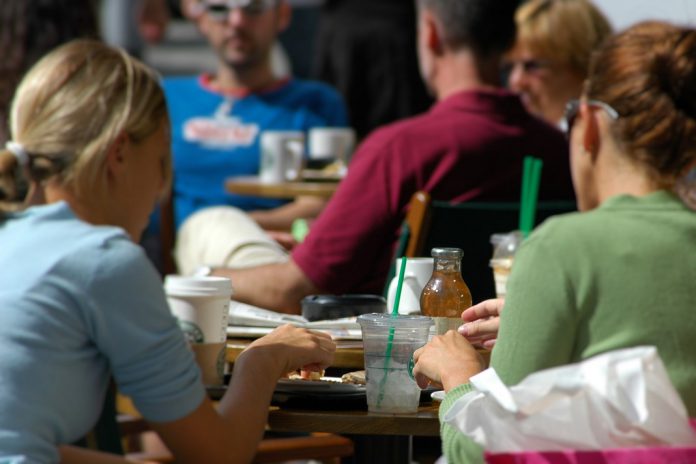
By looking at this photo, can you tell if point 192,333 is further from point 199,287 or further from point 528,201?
point 528,201

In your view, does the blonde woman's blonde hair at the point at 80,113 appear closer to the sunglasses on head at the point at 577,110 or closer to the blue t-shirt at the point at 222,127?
the sunglasses on head at the point at 577,110

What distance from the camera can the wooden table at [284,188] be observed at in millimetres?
4605

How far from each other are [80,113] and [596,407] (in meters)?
1.07

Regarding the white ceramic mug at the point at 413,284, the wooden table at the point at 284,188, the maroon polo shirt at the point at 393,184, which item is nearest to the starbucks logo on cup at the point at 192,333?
the white ceramic mug at the point at 413,284

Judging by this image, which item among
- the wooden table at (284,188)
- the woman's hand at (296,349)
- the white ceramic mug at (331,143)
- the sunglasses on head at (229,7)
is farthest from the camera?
the sunglasses on head at (229,7)

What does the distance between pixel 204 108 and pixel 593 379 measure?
13.0ft

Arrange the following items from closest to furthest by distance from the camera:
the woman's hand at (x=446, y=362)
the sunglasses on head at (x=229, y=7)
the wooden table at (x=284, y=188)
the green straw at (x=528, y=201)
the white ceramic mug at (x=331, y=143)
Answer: the woman's hand at (x=446, y=362) → the green straw at (x=528, y=201) → the wooden table at (x=284, y=188) → the white ceramic mug at (x=331, y=143) → the sunglasses on head at (x=229, y=7)

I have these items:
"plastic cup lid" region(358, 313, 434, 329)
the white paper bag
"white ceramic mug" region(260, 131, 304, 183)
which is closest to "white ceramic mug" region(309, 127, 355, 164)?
"white ceramic mug" region(260, 131, 304, 183)

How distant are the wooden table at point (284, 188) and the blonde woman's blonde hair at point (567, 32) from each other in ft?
3.12

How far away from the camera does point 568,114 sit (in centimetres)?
243

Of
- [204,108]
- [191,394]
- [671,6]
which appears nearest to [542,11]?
[671,6]

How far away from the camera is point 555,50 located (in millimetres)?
5098

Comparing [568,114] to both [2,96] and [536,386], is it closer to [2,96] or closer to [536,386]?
[536,386]

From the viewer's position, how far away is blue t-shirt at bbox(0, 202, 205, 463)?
7.00ft
